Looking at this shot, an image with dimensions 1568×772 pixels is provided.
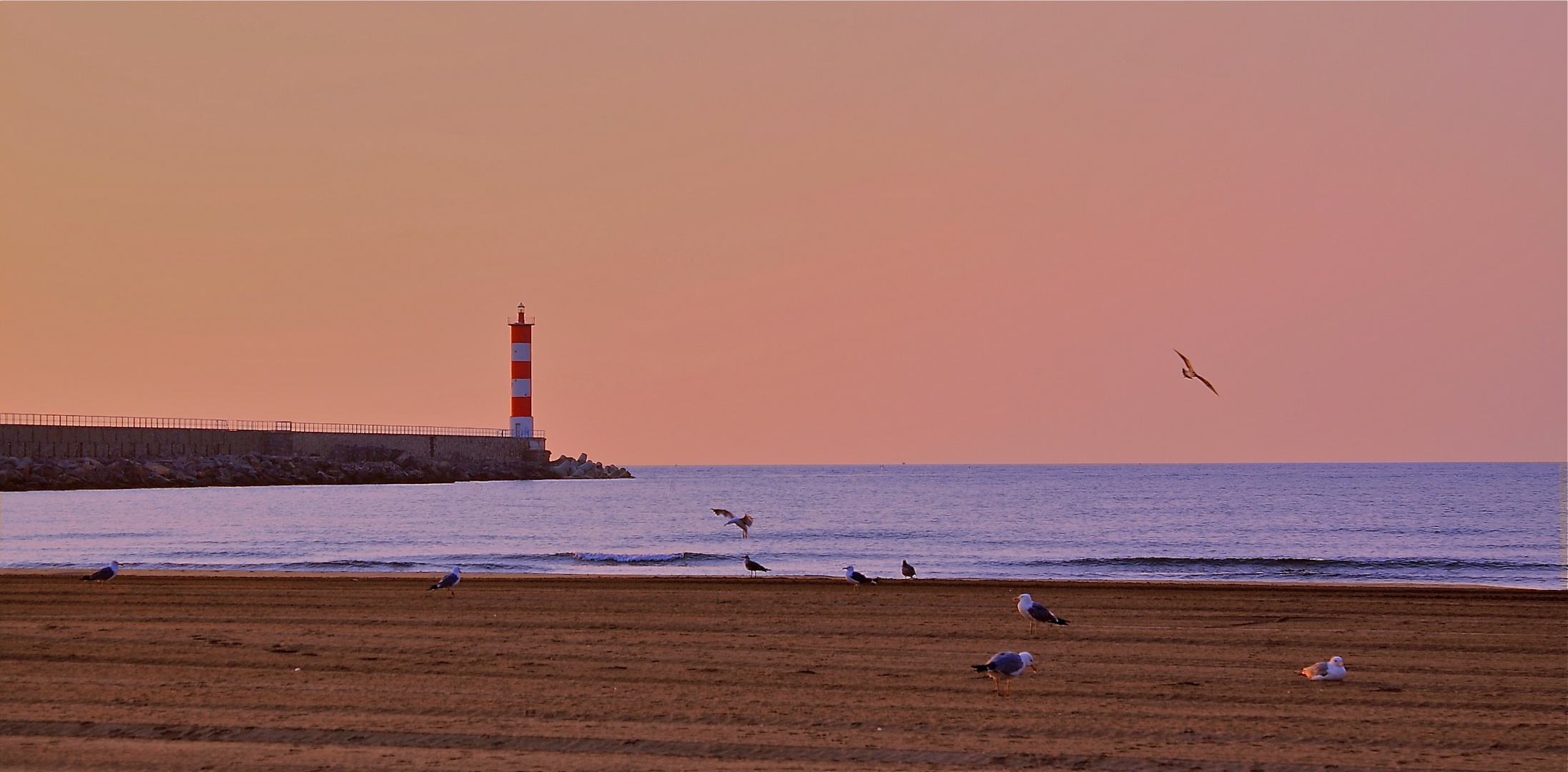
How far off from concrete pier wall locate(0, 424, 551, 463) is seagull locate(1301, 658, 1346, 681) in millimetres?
73239

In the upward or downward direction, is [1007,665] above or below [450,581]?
below

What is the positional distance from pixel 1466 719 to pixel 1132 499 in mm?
64389

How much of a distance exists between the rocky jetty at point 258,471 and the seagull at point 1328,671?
64.8 m

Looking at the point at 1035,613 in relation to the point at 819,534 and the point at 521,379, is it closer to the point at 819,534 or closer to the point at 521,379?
the point at 819,534

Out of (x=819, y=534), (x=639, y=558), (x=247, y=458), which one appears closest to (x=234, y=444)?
(x=247, y=458)

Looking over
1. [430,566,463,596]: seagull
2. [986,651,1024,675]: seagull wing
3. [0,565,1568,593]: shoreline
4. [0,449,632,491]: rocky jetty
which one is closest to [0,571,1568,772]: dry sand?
[986,651,1024,675]: seagull wing

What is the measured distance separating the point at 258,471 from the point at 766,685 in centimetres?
7445

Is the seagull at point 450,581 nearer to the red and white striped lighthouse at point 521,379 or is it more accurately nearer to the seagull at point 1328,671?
the seagull at point 1328,671

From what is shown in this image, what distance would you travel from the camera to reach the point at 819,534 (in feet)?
138

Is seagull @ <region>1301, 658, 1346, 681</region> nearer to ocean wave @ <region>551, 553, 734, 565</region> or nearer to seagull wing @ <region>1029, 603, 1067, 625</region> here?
seagull wing @ <region>1029, 603, 1067, 625</region>

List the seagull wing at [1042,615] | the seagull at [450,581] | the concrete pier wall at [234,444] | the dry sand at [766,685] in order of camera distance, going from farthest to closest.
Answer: the concrete pier wall at [234,444] → the seagull at [450,581] → the seagull wing at [1042,615] → the dry sand at [766,685]

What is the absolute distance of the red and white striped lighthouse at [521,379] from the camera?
9031 centimetres

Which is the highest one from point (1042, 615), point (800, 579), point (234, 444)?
point (234, 444)

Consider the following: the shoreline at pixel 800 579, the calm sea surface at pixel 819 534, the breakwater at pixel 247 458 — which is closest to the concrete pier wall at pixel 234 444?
the breakwater at pixel 247 458
